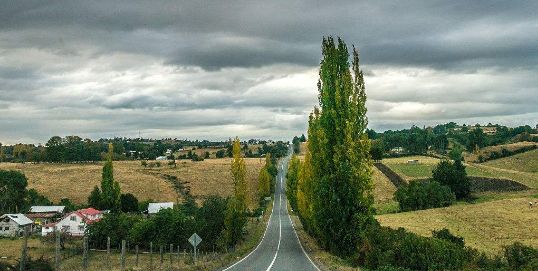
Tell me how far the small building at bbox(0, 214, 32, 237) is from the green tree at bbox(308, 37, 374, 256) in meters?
59.2

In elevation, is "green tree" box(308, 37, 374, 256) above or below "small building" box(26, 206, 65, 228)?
above

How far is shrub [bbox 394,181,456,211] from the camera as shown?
3369 inches

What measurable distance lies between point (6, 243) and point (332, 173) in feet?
169

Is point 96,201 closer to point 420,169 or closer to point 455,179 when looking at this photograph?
point 455,179

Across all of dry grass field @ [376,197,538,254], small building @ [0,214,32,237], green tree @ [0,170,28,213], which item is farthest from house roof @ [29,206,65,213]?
dry grass field @ [376,197,538,254]

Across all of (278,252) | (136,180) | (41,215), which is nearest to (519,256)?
(278,252)

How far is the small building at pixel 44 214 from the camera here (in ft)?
281

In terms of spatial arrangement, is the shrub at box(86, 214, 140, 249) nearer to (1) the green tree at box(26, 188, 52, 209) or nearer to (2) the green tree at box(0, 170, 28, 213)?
(2) the green tree at box(0, 170, 28, 213)

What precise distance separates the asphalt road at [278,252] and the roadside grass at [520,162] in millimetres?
65978

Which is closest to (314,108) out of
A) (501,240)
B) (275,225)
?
(501,240)

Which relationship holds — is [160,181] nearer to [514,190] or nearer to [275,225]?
[275,225]

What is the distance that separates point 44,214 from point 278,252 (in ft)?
203

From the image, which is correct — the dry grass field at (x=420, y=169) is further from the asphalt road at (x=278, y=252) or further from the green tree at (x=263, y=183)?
the asphalt road at (x=278, y=252)

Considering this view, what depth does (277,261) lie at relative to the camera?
113 ft
